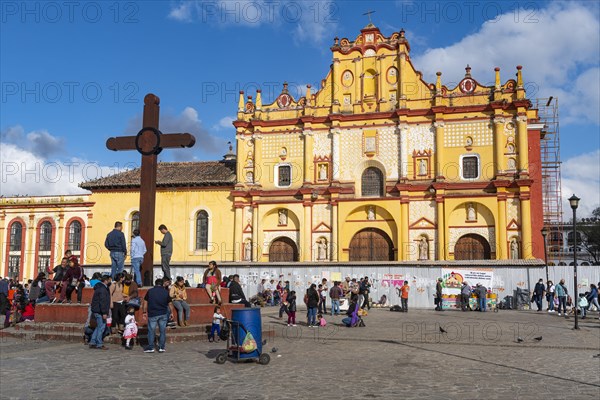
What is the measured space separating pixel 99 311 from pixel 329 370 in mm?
5446

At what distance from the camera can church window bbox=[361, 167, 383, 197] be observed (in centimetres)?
3628

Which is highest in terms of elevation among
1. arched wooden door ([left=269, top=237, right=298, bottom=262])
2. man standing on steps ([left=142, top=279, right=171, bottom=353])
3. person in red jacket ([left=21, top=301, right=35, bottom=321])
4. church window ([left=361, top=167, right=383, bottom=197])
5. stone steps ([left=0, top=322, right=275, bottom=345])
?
church window ([left=361, top=167, right=383, bottom=197])

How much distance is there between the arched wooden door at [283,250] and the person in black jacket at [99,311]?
24234mm

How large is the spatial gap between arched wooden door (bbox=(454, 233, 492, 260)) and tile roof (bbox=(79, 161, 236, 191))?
1483cm

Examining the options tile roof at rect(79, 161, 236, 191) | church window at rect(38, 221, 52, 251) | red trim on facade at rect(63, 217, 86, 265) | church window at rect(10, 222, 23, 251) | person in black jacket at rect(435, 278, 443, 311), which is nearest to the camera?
person in black jacket at rect(435, 278, 443, 311)

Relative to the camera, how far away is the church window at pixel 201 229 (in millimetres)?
38438

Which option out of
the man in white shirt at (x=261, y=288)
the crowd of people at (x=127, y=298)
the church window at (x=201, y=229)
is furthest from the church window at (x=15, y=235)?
the crowd of people at (x=127, y=298)

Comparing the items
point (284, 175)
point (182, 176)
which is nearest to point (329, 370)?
point (284, 175)

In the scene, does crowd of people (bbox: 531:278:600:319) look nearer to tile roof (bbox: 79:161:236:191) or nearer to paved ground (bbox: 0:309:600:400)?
paved ground (bbox: 0:309:600:400)

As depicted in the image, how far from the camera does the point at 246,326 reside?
11.0m

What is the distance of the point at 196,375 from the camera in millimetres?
9797

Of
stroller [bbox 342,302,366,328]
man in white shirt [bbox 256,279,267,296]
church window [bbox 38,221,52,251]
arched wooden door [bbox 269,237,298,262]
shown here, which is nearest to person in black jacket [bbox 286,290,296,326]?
stroller [bbox 342,302,366,328]

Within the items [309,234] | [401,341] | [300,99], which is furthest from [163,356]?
[300,99]

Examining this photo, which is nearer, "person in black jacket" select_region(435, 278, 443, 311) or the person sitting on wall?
the person sitting on wall
